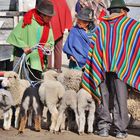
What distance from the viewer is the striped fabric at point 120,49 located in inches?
321

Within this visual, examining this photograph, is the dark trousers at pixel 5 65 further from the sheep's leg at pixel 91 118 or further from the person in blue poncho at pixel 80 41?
the sheep's leg at pixel 91 118

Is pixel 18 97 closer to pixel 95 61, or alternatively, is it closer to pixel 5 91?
pixel 5 91

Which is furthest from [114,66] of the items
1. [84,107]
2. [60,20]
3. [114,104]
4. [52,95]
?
[60,20]

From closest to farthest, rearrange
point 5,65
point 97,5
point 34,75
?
1. point 34,75
2. point 5,65
3. point 97,5

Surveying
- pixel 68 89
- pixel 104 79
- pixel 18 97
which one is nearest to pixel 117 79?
pixel 104 79

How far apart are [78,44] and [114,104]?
1.24 metres

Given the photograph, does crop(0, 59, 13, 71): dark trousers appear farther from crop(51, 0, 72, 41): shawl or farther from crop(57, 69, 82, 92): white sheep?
crop(57, 69, 82, 92): white sheep

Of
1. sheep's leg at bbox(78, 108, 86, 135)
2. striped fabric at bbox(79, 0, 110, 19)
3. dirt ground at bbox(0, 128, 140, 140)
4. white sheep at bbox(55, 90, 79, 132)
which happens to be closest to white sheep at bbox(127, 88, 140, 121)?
dirt ground at bbox(0, 128, 140, 140)

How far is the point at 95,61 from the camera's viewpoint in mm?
8359

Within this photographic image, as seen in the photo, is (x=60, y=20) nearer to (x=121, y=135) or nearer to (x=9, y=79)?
(x=9, y=79)

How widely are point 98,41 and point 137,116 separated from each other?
124cm

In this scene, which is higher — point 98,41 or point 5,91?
point 98,41

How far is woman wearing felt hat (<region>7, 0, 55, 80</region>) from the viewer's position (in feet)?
29.9

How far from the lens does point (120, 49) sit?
320 inches
